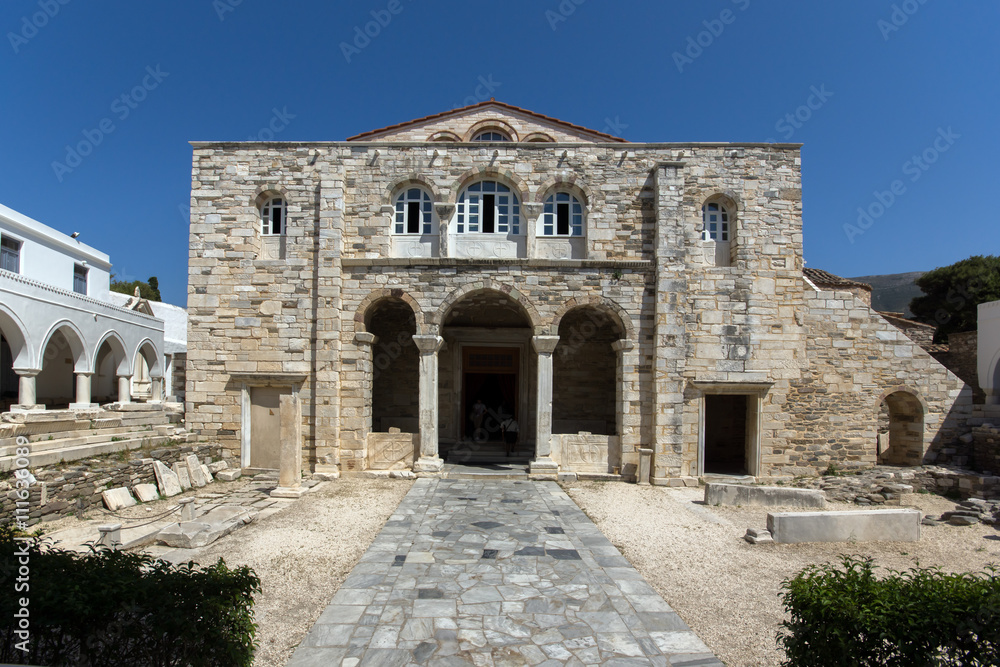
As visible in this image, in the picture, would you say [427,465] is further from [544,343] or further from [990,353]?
[990,353]

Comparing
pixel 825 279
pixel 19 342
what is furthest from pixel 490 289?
pixel 19 342

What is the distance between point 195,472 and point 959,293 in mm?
36762

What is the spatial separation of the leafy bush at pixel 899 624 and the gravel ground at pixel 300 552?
13.0 ft

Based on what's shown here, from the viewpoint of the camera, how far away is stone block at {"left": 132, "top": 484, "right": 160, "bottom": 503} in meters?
9.76

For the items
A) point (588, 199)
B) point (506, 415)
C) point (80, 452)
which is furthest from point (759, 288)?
point (80, 452)

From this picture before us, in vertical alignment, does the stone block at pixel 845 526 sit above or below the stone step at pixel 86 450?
below

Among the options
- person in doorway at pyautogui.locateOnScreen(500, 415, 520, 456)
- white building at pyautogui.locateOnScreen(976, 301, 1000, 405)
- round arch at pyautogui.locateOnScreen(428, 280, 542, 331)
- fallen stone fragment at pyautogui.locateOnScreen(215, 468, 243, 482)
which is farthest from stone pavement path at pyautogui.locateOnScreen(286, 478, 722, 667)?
white building at pyautogui.locateOnScreen(976, 301, 1000, 405)

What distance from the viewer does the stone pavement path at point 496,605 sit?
445 cm

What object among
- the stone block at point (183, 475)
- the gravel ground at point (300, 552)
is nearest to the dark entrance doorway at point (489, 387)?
the gravel ground at point (300, 552)

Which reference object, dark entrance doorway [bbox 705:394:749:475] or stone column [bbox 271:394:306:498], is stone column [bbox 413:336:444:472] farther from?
dark entrance doorway [bbox 705:394:749:475]

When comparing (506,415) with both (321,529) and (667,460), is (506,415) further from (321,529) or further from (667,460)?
(321,529)

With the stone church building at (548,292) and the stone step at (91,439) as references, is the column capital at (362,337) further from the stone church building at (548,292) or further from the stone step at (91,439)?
the stone step at (91,439)

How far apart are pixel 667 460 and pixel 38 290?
1816cm

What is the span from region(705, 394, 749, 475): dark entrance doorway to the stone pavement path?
812cm
